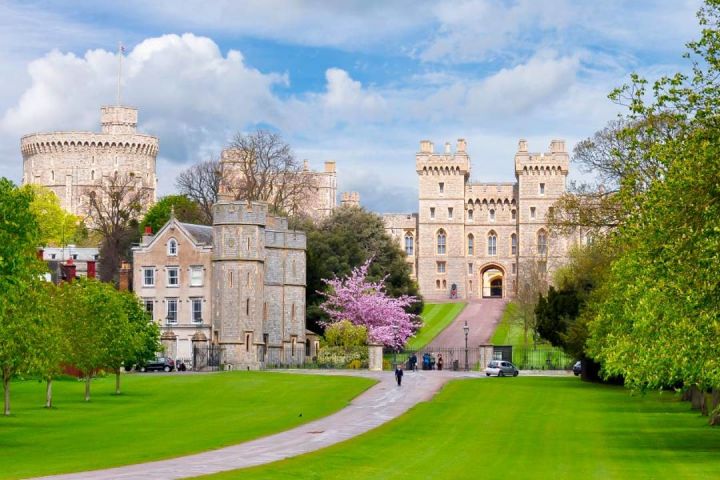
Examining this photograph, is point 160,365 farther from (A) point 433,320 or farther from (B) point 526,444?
(A) point 433,320

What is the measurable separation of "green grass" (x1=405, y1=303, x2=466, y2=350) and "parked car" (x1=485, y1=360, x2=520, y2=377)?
26014 millimetres

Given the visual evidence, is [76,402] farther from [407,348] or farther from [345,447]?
[407,348]

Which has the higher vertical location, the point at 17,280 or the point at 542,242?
the point at 542,242

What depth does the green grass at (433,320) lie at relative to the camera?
101 metres

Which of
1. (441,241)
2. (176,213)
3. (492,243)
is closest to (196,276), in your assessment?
(176,213)

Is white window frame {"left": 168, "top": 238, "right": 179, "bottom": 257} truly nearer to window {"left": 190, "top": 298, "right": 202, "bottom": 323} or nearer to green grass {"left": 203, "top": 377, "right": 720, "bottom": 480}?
window {"left": 190, "top": 298, "right": 202, "bottom": 323}

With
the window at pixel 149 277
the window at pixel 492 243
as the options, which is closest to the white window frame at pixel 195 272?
the window at pixel 149 277

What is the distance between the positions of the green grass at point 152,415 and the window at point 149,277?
15.6 m

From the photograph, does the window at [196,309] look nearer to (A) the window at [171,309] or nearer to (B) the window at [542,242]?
(A) the window at [171,309]

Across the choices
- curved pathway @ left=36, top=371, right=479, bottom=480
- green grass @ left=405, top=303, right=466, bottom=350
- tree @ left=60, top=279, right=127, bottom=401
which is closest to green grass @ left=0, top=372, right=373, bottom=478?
curved pathway @ left=36, top=371, right=479, bottom=480

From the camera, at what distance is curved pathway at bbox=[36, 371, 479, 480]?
1046 inches

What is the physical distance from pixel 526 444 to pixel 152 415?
1550cm

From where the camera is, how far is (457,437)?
35.6 meters

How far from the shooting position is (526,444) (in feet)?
110
